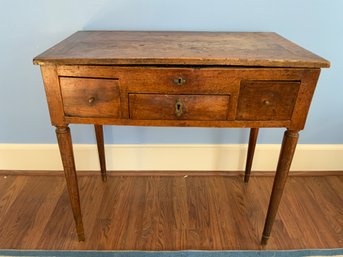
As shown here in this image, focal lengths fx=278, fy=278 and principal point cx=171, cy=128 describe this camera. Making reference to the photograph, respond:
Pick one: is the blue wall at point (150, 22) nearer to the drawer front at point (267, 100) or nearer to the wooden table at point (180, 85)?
the wooden table at point (180, 85)

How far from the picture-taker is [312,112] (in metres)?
1.44

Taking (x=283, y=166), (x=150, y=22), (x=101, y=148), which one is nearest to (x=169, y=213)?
(x=101, y=148)

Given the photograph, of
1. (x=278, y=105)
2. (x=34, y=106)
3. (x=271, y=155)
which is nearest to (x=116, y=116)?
(x=278, y=105)

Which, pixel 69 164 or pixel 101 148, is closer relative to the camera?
pixel 69 164

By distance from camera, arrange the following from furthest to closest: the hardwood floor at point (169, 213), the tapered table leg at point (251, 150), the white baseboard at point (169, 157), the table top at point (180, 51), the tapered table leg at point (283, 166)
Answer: the white baseboard at point (169, 157) → the tapered table leg at point (251, 150) → the hardwood floor at point (169, 213) → the tapered table leg at point (283, 166) → the table top at point (180, 51)

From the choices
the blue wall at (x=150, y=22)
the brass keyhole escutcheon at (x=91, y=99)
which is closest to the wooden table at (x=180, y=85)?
the brass keyhole escutcheon at (x=91, y=99)

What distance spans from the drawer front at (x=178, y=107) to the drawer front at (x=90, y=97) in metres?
0.06

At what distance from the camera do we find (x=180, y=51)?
2.87 feet

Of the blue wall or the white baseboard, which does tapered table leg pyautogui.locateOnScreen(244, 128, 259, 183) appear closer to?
the white baseboard

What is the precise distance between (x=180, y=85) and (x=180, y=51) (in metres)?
0.12

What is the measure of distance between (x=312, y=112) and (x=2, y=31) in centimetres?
154

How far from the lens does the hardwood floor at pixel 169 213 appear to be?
1.19 meters

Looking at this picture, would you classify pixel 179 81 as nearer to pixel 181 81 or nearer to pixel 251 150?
pixel 181 81

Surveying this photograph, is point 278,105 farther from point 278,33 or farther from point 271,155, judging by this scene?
point 271,155
